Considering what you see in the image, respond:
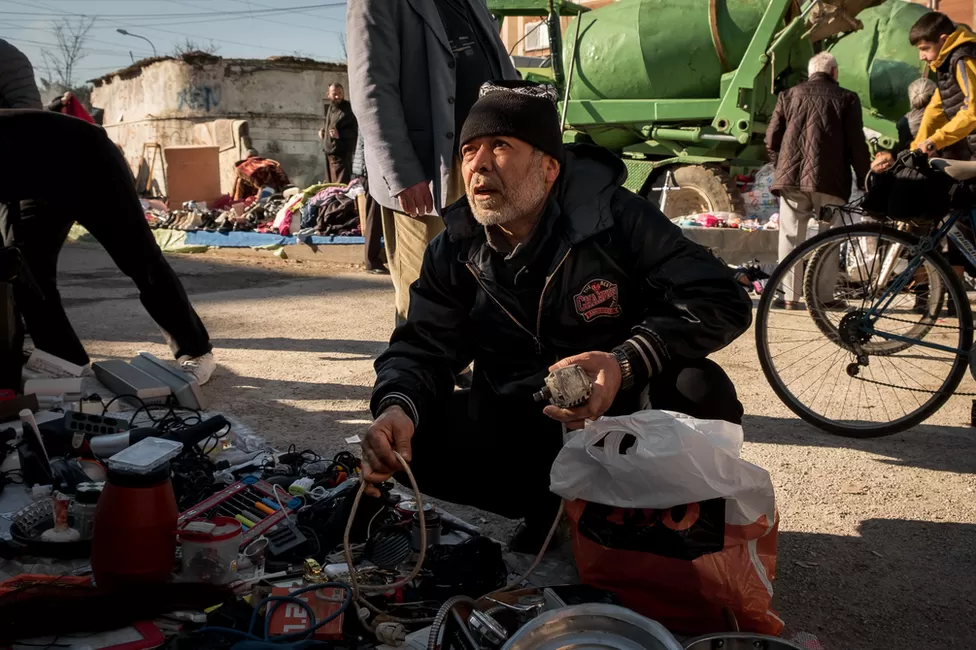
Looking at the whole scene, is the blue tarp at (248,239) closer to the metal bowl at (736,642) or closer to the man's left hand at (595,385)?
the man's left hand at (595,385)

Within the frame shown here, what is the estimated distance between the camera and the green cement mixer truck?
8836 millimetres

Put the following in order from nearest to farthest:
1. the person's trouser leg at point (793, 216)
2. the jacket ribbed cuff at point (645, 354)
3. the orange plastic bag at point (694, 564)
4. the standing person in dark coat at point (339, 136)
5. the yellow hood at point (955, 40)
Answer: the orange plastic bag at point (694, 564) → the jacket ribbed cuff at point (645, 354) → the yellow hood at point (955, 40) → the person's trouser leg at point (793, 216) → the standing person in dark coat at point (339, 136)

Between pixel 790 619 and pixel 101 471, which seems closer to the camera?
pixel 790 619

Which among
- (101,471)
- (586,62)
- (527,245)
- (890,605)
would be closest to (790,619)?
(890,605)

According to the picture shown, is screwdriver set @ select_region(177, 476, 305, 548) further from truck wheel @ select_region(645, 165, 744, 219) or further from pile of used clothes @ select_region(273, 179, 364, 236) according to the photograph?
pile of used clothes @ select_region(273, 179, 364, 236)

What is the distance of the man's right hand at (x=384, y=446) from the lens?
85.9 inches

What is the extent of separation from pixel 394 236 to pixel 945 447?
249 centimetres

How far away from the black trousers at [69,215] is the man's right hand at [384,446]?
2.70 meters

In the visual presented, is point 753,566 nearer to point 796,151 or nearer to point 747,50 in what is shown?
point 796,151

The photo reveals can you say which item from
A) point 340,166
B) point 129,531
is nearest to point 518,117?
point 129,531

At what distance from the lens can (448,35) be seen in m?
3.73

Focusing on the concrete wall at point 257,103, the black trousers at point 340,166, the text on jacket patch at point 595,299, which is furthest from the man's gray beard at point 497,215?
the concrete wall at point 257,103

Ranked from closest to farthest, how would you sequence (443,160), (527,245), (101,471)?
(527,245), (101,471), (443,160)

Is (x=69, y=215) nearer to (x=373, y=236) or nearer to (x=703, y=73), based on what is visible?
(x=373, y=236)
